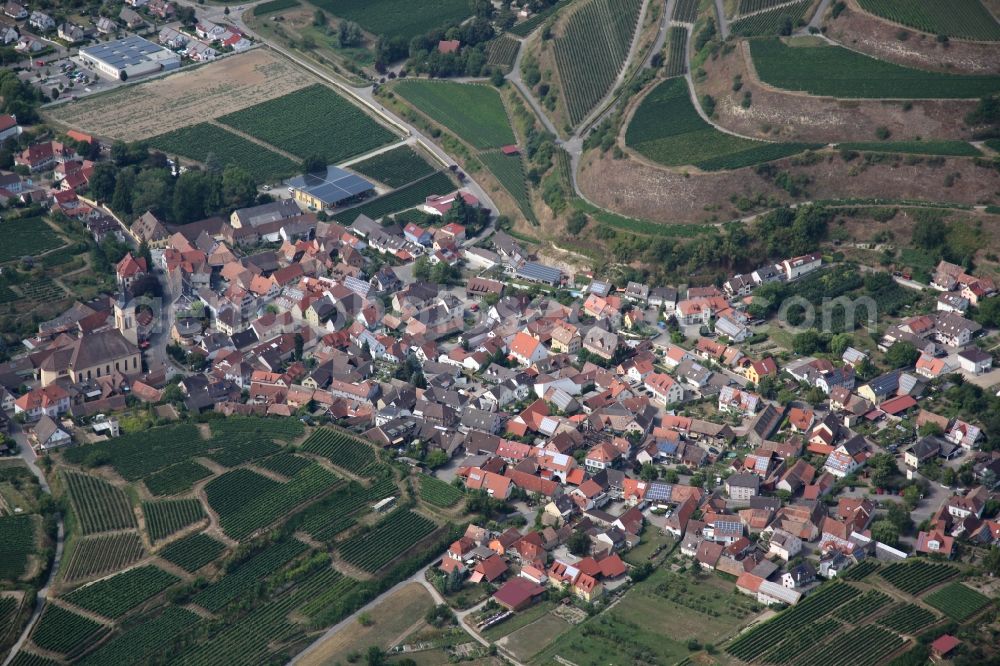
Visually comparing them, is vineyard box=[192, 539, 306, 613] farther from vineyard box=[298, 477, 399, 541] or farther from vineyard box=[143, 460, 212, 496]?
vineyard box=[143, 460, 212, 496]

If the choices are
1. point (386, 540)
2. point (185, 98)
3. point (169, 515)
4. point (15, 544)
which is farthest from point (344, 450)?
point (185, 98)

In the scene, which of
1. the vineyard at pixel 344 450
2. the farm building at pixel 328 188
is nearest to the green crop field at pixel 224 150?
the farm building at pixel 328 188

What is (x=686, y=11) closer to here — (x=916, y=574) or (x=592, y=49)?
(x=592, y=49)

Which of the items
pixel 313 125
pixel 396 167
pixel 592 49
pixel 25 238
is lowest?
pixel 25 238

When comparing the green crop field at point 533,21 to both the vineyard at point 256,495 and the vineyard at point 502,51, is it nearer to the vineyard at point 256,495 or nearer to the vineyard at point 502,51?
the vineyard at point 502,51

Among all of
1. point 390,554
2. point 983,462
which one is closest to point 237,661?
point 390,554
